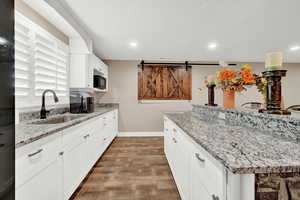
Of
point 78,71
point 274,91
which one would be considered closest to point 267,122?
point 274,91

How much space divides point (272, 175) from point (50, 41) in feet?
8.87

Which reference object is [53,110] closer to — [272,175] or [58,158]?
[58,158]

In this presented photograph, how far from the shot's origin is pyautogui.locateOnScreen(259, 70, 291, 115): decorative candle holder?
1.11 metres

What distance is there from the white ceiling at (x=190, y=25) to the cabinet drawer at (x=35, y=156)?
1.61 metres

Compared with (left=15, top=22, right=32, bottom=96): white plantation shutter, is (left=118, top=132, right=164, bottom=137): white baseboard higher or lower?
lower

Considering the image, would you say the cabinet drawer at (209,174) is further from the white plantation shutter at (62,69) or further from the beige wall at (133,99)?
the beige wall at (133,99)

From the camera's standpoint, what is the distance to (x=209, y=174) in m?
0.83

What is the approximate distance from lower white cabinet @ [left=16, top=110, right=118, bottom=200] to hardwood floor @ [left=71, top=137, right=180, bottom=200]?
223mm

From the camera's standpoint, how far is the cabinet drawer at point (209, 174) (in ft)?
2.29

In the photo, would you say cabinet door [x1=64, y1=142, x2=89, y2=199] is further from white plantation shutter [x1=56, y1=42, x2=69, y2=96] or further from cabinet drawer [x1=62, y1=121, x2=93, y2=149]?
white plantation shutter [x1=56, y1=42, x2=69, y2=96]

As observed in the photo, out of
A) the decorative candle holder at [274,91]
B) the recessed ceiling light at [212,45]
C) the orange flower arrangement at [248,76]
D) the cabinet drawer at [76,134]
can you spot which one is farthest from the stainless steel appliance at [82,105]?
the recessed ceiling light at [212,45]

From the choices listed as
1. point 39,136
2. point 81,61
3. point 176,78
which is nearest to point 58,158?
point 39,136

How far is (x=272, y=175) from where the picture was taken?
0.58 meters

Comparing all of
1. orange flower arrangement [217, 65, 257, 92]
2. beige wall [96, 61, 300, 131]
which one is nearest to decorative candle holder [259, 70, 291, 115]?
orange flower arrangement [217, 65, 257, 92]
